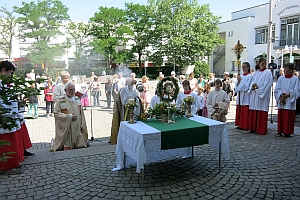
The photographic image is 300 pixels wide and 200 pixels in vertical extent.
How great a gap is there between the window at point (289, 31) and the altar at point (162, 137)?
3542 cm

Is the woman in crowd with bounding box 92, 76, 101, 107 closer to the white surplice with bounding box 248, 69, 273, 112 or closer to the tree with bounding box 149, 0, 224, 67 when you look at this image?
the white surplice with bounding box 248, 69, 273, 112

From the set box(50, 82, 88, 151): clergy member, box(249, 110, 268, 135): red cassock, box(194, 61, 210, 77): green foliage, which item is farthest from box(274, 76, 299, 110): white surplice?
box(194, 61, 210, 77): green foliage

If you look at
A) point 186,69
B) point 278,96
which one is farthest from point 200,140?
point 186,69

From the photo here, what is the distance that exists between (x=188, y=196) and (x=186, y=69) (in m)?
41.0

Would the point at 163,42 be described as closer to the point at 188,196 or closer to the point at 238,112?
the point at 238,112

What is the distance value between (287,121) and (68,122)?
601 centimetres

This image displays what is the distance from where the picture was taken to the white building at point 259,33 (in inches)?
1387

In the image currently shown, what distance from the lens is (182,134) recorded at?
15.4 feet

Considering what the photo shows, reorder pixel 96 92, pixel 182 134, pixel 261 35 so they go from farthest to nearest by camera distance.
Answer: pixel 261 35
pixel 96 92
pixel 182 134

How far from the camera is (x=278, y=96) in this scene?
26.9 ft

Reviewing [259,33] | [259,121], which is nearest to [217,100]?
[259,121]

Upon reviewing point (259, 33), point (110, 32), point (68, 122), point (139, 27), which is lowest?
point (68, 122)

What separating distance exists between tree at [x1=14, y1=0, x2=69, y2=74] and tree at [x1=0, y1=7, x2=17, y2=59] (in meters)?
1.09

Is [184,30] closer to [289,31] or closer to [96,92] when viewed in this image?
[289,31]
